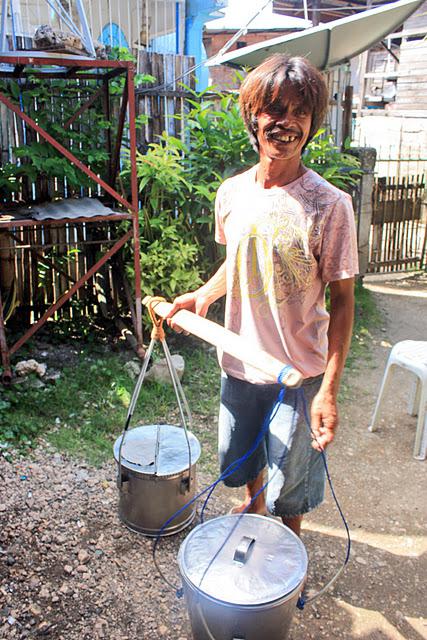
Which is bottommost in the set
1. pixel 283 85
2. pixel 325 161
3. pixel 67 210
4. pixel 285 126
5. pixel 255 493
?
pixel 255 493

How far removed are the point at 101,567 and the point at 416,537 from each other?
1.72 m

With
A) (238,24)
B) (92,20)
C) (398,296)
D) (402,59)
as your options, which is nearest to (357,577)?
(398,296)

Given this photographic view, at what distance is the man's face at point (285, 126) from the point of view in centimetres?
192

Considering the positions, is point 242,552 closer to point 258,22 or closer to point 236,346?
point 236,346

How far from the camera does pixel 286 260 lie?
201 cm

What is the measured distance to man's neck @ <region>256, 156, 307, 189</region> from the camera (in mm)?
2033

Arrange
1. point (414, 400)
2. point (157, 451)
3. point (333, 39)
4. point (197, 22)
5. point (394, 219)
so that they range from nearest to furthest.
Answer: point (157, 451)
point (414, 400)
point (333, 39)
point (394, 219)
point (197, 22)

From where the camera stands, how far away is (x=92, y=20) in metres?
8.53

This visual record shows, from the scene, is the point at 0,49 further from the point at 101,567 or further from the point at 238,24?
the point at 238,24

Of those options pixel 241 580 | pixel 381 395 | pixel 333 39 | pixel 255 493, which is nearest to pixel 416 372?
pixel 381 395

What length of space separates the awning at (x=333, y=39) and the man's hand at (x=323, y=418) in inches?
224

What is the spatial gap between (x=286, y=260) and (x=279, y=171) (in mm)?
335

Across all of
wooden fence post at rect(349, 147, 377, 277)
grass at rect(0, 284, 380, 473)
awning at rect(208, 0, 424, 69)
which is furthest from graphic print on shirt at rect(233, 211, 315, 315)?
wooden fence post at rect(349, 147, 377, 277)

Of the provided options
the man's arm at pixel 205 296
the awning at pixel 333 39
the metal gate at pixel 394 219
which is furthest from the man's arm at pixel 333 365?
the metal gate at pixel 394 219
